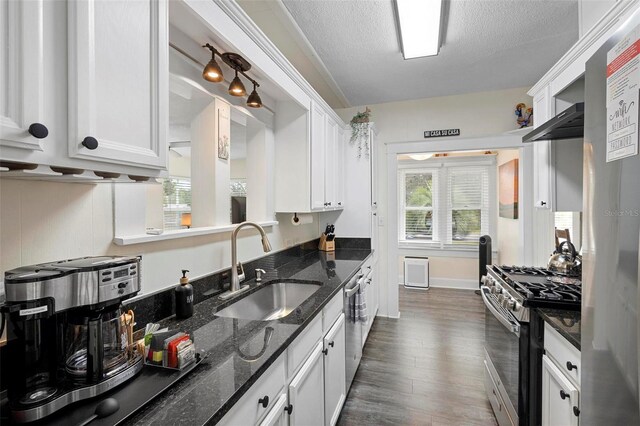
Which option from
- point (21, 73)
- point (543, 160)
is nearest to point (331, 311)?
point (21, 73)

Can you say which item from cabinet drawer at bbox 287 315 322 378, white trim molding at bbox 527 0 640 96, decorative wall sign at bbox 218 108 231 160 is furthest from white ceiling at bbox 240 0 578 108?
cabinet drawer at bbox 287 315 322 378

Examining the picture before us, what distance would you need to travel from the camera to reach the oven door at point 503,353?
168 cm

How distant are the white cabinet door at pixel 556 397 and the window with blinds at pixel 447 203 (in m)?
4.07

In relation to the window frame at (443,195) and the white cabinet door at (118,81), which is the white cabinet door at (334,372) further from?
the window frame at (443,195)

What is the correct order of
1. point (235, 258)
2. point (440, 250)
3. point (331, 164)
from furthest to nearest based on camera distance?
point (440, 250), point (331, 164), point (235, 258)

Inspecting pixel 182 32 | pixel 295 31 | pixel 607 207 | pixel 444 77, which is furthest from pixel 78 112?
pixel 444 77

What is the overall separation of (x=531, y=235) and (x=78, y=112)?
4.11m

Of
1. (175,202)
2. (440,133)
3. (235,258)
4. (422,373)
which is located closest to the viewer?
(235,258)

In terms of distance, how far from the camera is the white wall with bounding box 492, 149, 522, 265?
399cm

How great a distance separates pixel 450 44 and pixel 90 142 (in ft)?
8.66

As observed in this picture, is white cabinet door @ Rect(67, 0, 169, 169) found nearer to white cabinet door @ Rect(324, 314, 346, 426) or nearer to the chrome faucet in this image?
the chrome faucet

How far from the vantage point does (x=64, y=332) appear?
2.53 ft

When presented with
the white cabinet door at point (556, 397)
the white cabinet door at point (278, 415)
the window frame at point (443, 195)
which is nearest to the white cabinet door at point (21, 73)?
the white cabinet door at point (278, 415)

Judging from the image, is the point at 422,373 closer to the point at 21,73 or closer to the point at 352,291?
the point at 352,291
